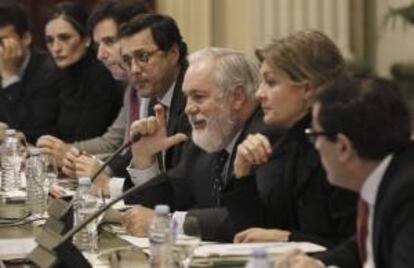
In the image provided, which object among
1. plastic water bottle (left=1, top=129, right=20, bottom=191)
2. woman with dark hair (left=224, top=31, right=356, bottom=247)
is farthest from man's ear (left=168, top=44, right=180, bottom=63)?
woman with dark hair (left=224, top=31, right=356, bottom=247)

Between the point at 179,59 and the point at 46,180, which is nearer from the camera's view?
the point at 46,180

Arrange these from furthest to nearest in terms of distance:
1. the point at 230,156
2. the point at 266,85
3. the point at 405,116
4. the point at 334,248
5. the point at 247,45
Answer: the point at 247,45 → the point at 230,156 → the point at 266,85 → the point at 334,248 → the point at 405,116

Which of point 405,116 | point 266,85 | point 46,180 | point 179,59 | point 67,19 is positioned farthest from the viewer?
point 67,19

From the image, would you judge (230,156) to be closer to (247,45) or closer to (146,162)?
(146,162)

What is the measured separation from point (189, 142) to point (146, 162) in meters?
0.20

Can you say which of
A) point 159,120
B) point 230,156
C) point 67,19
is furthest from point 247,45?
point 230,156

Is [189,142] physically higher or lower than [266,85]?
lower

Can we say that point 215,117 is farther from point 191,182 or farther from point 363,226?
point 363,226

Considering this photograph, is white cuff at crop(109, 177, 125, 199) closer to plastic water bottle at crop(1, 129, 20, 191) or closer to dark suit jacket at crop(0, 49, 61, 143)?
plastic water bottle at crop(1, 129, 20, 191)

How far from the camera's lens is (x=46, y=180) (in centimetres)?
355

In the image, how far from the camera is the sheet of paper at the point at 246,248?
2395mm

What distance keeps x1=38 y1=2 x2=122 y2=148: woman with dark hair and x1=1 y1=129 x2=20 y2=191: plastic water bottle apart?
823 mm

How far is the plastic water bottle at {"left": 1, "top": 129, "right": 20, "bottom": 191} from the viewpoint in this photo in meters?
3.91

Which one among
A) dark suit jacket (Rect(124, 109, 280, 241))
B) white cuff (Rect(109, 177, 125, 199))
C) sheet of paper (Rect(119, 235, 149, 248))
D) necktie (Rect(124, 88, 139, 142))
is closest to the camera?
sheet of paper (Rect(119, 235, 149, 248))
